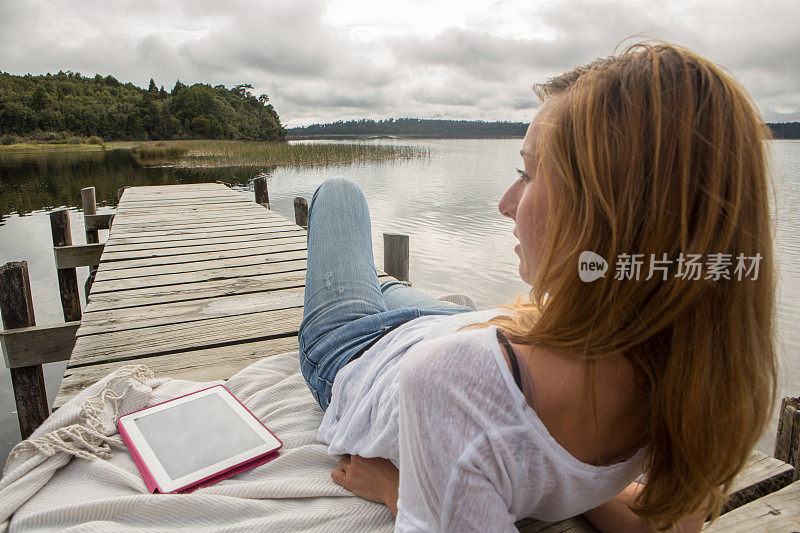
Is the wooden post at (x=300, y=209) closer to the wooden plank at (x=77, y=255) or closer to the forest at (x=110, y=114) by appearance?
the wooden plank at (x=77, y=255)

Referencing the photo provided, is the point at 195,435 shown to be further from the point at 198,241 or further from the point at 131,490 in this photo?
the point at 198,241

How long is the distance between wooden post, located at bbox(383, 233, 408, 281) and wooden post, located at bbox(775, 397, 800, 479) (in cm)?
282

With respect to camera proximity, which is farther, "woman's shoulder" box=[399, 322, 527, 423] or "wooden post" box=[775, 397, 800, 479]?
"wooden post" box=[775, 397, 800, 479]

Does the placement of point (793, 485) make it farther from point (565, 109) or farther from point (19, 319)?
point (19, 319)

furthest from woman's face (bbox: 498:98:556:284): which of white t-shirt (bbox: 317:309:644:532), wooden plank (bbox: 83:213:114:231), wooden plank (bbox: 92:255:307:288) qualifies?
wooden plank (bbox: 83:213:114:231)

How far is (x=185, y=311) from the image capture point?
3.10 metres

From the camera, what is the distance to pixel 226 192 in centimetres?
868

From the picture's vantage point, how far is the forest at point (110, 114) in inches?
1950

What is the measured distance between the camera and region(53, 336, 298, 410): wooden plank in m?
2.18

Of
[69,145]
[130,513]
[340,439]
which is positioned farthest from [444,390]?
[69,145]

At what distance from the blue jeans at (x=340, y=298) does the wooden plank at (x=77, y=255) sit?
4.16 m

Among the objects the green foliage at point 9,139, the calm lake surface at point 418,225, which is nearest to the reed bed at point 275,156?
the calm lake surface at point 418,225

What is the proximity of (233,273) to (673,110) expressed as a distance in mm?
3751

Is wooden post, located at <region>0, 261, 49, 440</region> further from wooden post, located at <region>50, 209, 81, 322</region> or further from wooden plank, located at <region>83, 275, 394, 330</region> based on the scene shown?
wooden post, located at <region>50, 209, 81, 322</region>
